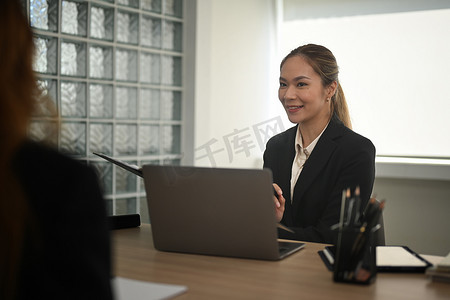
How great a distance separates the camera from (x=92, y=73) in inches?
140

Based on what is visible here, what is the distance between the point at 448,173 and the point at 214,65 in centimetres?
187

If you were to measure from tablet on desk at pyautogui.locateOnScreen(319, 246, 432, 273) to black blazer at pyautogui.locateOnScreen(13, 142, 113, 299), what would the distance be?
922 mm

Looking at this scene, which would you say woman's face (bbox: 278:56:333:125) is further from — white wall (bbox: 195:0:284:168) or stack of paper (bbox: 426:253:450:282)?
white wall (bbox: 195:0:284:168)

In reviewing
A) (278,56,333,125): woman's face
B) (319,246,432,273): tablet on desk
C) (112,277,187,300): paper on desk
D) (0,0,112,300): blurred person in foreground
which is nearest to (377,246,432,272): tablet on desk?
(319,246,432,273): tablet on desk

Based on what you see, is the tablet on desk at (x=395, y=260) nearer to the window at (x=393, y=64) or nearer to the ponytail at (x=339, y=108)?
the ponytail at (x=339, y=108)

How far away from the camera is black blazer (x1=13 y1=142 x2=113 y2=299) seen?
25.7 inches

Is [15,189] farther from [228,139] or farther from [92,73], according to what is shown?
[228,139]

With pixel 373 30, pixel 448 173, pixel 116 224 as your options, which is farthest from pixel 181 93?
pixel 116 224

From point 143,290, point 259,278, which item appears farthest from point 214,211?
point 143,290

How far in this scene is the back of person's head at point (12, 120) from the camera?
646mm

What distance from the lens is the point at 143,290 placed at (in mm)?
1237

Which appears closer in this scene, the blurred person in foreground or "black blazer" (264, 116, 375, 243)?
the blurred person in foreground

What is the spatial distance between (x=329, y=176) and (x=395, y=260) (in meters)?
0.95

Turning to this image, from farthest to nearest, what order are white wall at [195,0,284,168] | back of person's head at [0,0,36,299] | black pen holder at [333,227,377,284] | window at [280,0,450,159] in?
white wall at [195,0,284,168], window at [280,0,450,159], black pen holder at [333,227,377,284], back of person's head at [0,0,36,299]
